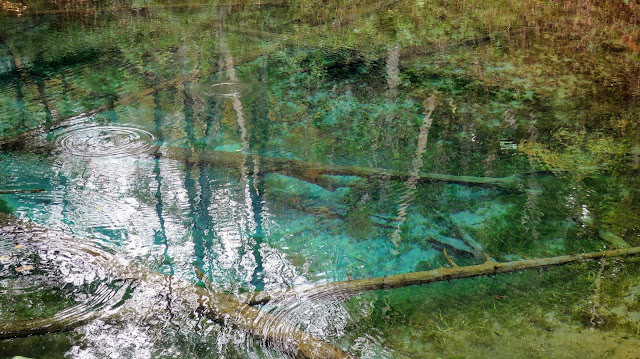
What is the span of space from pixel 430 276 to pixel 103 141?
9.27 ft

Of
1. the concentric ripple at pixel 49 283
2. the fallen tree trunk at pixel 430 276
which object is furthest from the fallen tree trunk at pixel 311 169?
the concentric ripple at pixel 49 283

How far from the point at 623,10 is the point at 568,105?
4926 mm

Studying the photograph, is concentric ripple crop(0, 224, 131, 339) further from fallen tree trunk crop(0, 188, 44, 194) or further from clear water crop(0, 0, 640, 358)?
fallen tree trunk crop(0, 188, 44, 194)

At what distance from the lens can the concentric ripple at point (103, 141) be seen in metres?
4.40

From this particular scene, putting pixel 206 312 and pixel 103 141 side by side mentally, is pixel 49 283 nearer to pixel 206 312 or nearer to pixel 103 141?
pixel 206 312

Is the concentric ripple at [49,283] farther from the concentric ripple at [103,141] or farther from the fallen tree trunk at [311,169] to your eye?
the fallen tree trunk at [311,169]

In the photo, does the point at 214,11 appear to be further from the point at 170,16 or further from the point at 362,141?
the point at 362,141

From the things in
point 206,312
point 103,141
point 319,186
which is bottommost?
point 206,312

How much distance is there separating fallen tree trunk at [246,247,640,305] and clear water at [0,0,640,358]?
0.05 metres

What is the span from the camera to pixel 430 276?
3.13 m

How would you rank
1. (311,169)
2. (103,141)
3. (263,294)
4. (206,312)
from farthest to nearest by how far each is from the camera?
(103,141) → (311,169) → (263,294) → (206,312)

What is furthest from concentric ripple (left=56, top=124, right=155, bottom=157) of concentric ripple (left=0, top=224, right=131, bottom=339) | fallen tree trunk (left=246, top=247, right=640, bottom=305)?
fallen tree trunk (left=246, top=247, right=640, bottom=305)

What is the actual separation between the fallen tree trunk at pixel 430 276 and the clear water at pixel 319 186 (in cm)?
5

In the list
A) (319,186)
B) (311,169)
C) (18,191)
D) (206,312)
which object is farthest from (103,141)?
(206,312)
